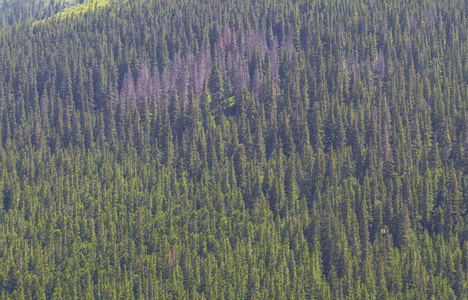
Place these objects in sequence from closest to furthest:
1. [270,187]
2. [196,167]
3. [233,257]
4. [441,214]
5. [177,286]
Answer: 1. [177,286]
2. [233,257]
3. [441,214]
4. [270,187]
5. [196,167]

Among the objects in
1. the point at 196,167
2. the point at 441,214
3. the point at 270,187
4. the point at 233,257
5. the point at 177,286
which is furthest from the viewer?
the point at 196,167

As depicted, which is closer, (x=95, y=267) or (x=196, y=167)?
(x=95, y=267)

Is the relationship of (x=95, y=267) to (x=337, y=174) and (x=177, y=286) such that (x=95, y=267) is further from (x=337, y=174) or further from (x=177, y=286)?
(x=337, y=174)

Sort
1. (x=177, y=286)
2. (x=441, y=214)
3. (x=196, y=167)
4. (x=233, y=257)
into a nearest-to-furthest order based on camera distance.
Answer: (x=177, y=286)
(x=233, y=257)
(x=441, y=214)
(x=196, y=167)

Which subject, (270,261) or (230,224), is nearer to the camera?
(270,261)

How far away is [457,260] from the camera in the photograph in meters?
153

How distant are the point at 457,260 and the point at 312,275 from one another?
2893 cm

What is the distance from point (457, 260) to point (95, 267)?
231ft

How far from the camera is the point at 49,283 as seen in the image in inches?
5896

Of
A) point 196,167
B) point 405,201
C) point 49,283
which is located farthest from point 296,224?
point 49,283

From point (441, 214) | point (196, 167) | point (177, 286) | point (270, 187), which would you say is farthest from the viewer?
point (196, 167)

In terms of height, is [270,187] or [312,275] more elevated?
[270,187]

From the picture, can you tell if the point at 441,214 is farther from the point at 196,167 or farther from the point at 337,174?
the point at 196,167

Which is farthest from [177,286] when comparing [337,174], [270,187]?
[337,174]
